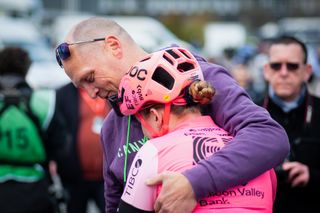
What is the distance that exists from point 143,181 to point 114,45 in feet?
2.25

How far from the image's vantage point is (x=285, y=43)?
435 cm

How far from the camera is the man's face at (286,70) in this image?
165 inches

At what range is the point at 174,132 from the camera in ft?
7.79

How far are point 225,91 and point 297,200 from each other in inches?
60.8

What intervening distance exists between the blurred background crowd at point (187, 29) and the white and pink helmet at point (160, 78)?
2.15 m

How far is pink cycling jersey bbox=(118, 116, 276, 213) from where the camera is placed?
227 cm

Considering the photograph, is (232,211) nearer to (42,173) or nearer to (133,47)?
(133,47)

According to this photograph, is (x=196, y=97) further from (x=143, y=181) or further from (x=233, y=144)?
(x=143, y=181)

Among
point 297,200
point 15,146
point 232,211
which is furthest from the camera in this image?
point 15,146

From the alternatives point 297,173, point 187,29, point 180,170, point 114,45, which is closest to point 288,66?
point 297,173

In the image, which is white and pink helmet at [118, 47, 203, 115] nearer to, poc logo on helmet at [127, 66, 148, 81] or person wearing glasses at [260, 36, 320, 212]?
poc logo on helmet at [127, 66, 148, 81]

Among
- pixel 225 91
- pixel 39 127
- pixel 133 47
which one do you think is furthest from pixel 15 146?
pixel 225 91

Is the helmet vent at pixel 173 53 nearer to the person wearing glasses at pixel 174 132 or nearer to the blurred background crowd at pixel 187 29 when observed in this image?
the person wearing glasses at pixel 174 132

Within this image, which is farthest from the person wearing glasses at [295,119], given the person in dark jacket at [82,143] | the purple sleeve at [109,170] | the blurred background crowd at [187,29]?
the person in dark jacket at [82,143]
